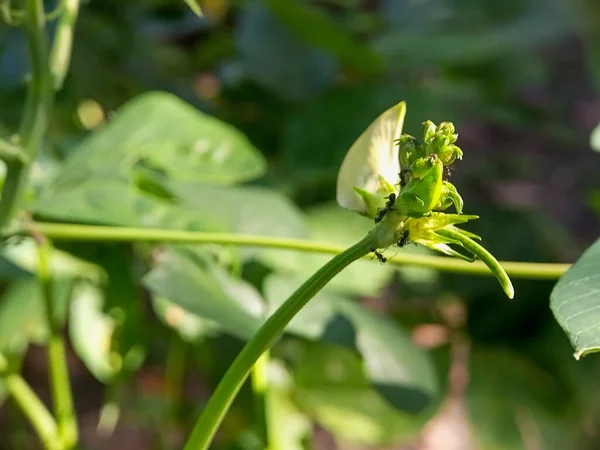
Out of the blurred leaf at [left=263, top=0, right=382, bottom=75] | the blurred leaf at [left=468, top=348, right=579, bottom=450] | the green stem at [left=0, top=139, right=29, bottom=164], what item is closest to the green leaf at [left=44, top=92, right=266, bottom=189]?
the green stem at [left=0, top=139, right=29, bottom=164]

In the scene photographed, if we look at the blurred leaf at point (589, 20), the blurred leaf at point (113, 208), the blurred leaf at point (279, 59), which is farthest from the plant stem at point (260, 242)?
the blurred leaf at point (589, 20)

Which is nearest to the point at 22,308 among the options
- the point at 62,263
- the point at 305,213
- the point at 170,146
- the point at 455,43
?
the point at 62,263

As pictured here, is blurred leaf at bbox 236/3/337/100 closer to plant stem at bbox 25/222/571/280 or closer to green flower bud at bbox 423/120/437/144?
plant stem at bbox 25/222/571/280

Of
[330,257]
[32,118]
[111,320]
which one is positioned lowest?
[111,320]

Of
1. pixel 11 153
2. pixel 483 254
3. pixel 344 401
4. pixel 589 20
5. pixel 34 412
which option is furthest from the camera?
pixel 589 20

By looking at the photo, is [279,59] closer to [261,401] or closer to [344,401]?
[344,401]

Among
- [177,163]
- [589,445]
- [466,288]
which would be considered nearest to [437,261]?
[177,163]

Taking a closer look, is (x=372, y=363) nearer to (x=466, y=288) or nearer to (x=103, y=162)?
(x=103, y=162)
